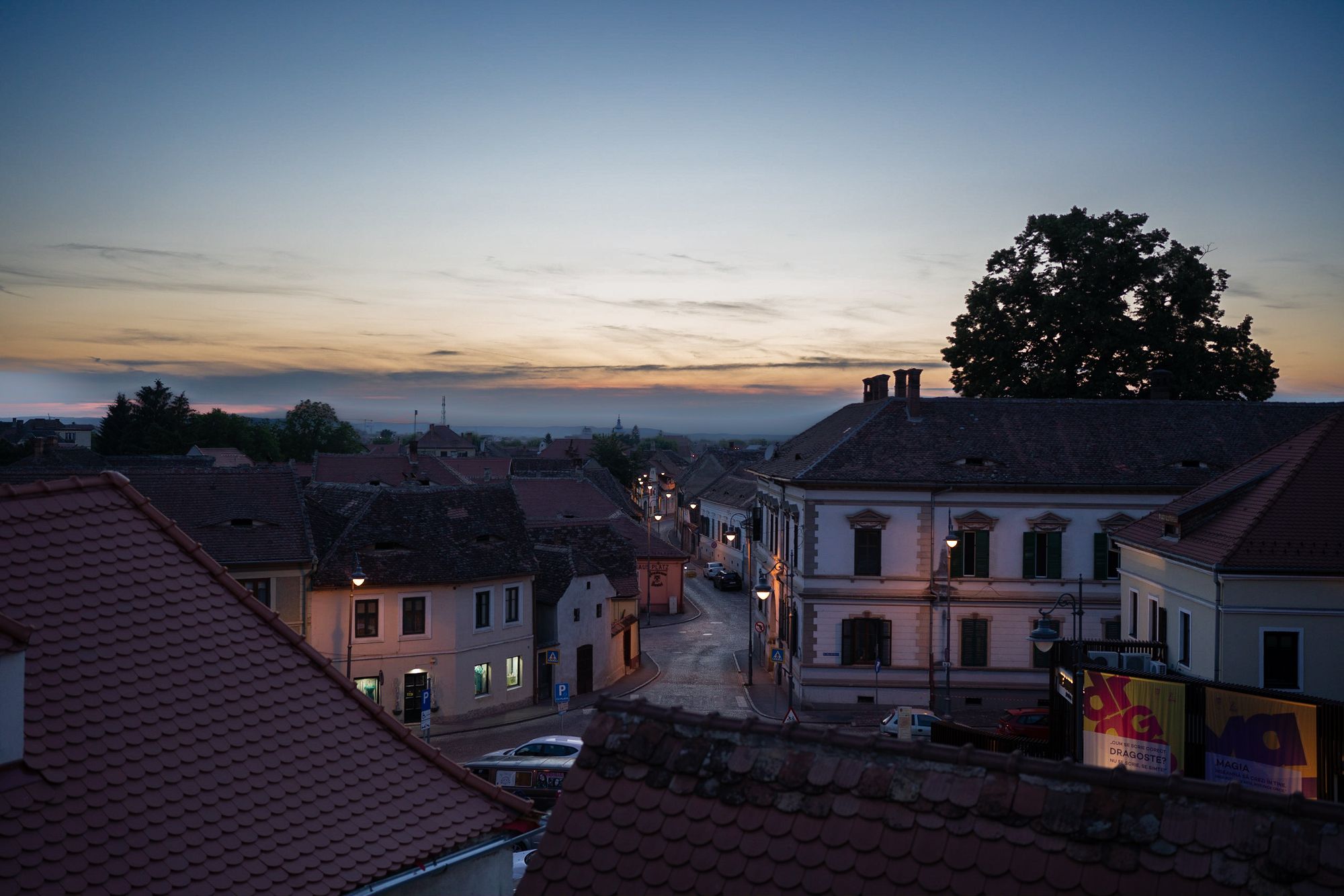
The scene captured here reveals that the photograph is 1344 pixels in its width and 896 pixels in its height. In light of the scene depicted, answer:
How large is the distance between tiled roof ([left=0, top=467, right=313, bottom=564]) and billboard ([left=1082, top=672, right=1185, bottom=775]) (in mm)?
25173

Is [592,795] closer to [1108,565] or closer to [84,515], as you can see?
[84,515]

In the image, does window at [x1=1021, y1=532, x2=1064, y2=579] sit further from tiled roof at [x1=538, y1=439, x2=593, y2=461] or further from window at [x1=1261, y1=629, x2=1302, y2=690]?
tiled roof at [x1=538, y1=439, x2=593, y2=461]

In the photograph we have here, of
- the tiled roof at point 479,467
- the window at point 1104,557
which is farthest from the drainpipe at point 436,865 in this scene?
the tiled roof at point 479,467

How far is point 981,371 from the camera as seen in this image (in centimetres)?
4928

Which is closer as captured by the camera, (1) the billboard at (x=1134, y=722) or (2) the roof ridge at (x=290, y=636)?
(2) the roof ridge at (x=290, y=636)

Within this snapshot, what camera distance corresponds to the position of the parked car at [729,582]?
6731 cm

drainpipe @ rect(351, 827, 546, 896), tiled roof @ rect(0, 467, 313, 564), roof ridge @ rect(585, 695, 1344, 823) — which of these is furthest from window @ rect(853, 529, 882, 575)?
roof ridge @ rect(585, 695, 1344, 823)

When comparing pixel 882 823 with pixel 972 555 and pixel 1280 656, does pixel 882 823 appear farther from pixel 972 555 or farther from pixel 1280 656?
pixel 972 555

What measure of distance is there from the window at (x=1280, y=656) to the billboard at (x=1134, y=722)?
5.81 meters

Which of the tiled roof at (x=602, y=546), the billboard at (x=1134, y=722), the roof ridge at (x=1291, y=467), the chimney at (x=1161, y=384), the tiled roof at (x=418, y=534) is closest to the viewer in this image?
the billboard at (x=1134, y=722)

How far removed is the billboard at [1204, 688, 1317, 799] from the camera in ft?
54.1

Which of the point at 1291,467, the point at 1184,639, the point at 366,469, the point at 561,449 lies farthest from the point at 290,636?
the point at 561,449

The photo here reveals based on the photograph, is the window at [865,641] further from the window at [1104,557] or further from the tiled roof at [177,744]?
the tiled roof at [177,744]

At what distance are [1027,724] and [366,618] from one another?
22448mm
